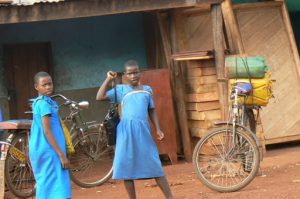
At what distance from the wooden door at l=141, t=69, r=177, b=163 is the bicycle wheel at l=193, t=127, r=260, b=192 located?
234 cm

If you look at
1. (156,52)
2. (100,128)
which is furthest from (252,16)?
(100,128)

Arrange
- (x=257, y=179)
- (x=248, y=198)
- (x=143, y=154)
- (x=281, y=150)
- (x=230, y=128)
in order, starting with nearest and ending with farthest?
(x=143, y=154) → (x=248, y=198) → (x=230, y=128) → (x=257, y=179) → (x=281, y=150)

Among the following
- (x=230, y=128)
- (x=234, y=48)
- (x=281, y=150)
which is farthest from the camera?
(x=281, y=150)

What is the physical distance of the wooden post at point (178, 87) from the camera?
9578 millimetres

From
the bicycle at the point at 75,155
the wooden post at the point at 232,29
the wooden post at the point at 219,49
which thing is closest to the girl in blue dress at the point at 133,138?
the bicycle at the point at 75,155

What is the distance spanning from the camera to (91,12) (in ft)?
26.1

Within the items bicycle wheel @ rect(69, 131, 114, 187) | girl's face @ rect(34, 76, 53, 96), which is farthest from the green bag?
girl's face @ rect(34, 76, 53, 96)

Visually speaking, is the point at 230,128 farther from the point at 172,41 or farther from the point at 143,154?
the point at 172,41

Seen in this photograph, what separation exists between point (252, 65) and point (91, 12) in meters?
2.35

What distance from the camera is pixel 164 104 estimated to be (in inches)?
369

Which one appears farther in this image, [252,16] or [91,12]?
[252,16]

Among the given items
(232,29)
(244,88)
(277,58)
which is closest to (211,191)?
(244,88)

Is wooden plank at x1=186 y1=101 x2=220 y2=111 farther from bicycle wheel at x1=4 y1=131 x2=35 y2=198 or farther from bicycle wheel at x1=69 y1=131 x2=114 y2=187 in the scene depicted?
bicycle wheel at x1=4 y1=131 x2=35 y2=198

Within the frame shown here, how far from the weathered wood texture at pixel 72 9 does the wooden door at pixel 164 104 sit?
1.39 metres
